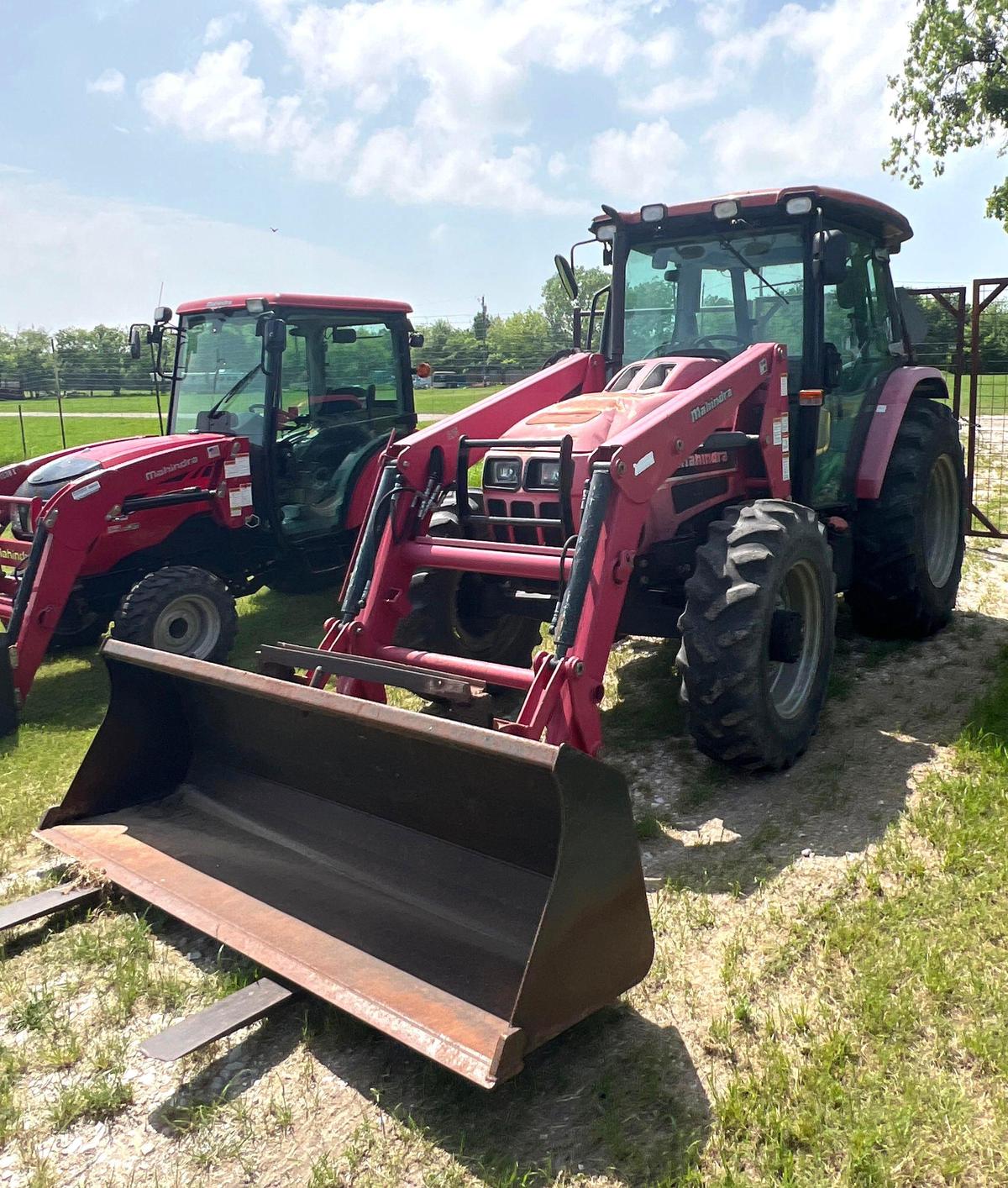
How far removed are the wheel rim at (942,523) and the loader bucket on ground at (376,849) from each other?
13.9 ft

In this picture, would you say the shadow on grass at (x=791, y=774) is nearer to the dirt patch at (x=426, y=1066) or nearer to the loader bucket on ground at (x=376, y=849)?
the dirt patch at (x=426, y=1066)

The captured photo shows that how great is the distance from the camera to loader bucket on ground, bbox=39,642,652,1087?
2680 millimetres

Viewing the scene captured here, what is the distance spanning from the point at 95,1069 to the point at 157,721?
1.55 m

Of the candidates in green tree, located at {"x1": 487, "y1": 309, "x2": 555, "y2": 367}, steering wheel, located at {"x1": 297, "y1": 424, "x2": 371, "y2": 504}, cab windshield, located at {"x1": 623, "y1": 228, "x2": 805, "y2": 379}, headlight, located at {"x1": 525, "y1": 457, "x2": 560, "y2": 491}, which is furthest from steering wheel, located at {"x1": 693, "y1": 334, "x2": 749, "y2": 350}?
green tree, located at {"x1": 487, "y1": 309, "x2": 555, "y2": 367}

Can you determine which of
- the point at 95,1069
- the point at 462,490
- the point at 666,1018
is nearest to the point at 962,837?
the point at 666,1018

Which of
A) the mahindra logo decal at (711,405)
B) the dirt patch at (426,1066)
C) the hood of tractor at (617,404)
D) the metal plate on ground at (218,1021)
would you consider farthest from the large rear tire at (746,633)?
the metal plate on ground at (218,1021)

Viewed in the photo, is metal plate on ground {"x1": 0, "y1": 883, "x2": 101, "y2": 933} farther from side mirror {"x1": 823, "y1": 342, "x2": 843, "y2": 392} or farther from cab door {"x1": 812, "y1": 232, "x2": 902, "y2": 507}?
side mirror {"x1": 823, "y1": 342, "x2": 843, "y2": 392}

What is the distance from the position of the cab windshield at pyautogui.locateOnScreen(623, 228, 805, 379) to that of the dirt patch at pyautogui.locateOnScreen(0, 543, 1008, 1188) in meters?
2.50

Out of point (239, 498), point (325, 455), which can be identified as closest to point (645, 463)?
point (239, 498)

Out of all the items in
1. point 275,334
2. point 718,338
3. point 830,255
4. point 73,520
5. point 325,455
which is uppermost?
point 830,255

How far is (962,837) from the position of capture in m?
3.85

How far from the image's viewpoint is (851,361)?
5848mm

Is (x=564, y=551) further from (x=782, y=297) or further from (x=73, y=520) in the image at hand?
(x=73, y=520)

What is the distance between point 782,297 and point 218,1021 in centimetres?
432
